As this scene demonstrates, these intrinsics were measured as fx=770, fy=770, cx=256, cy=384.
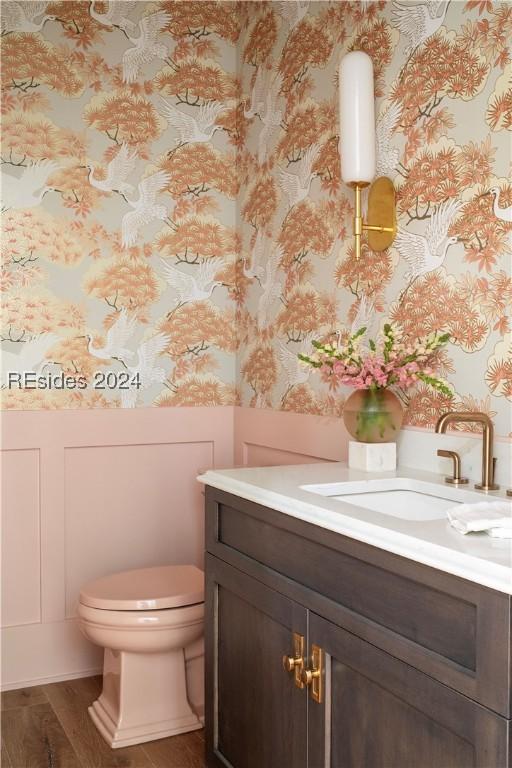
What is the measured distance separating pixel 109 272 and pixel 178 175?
46 cm

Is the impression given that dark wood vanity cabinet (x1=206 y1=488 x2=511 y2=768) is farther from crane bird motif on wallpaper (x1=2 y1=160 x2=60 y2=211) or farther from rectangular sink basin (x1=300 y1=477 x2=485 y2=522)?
crane bird motif on wallpaper (x1=2 y1=160 x2=60 y2=211)

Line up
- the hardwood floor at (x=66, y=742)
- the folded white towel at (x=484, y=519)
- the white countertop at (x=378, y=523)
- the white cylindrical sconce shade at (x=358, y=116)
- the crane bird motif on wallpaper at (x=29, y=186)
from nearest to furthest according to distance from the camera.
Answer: the white countertop at (x=378, y=523) → the folded white towel at (x=484, y=519) → the white cylindrical sconce shade at (x=358, y=116) → the hardwood floor at (x=66, y=742) → the crane bird motif on wallpaper at (x=29, y=186)

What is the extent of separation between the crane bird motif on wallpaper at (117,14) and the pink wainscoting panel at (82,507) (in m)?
1.40

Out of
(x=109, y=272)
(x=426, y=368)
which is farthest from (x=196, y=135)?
(x=426, y=368)

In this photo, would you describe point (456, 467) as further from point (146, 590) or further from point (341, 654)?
point (146, 590)

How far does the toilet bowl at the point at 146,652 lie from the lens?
2227mm

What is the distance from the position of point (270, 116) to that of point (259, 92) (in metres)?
0.15

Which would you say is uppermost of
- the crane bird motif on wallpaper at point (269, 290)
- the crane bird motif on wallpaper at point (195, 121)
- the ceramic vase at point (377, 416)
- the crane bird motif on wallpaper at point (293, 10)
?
the crane bird motif on wallpaper at point (293, 10)

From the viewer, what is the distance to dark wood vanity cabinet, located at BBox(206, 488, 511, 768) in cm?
111

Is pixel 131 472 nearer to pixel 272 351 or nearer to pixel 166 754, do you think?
pixel 272 351

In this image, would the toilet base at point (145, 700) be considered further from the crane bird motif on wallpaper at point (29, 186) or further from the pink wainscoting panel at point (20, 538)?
the crane bird motif on wallpaper at point (29, 186)

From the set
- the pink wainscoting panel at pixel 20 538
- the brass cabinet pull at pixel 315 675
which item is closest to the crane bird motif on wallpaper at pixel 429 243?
the brass cabinet pull at pixel 315 675

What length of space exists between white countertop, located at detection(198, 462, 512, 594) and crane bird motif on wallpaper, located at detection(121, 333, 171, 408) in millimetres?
936

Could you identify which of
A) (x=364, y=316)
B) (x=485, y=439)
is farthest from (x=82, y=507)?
(x=485, y=439)
